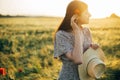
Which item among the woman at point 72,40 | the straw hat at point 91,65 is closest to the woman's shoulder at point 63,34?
the woman at point 72,40

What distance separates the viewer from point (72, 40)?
2.05m

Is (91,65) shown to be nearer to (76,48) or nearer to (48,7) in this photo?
(76,48)

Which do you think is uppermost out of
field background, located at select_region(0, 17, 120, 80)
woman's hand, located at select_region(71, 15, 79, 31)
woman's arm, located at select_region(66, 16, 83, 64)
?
woman's hand, located at select_region(71, 15, 79, 31)

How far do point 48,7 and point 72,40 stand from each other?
5.03ft

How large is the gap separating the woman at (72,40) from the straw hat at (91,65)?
0.03 meters

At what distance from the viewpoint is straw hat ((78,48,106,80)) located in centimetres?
201

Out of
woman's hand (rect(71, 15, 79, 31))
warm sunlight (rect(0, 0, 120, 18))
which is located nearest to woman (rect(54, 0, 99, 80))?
woman's hand (rect(71, 15, 79, 31))

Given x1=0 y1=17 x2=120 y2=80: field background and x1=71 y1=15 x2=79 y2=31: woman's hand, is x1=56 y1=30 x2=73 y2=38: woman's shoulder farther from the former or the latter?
x1=0 y1=17 x2=120 y2=80: field background

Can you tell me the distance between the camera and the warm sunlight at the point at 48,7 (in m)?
3.47

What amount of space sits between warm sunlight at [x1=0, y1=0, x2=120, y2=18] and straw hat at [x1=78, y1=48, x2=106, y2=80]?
1422 millimetres

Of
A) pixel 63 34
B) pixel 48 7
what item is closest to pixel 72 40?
pixel 63 34

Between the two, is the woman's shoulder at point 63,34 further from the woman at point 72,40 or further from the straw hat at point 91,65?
the straw hat at point 91,65

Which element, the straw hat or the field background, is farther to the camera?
the field background

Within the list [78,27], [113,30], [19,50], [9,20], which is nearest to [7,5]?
[9,20]
